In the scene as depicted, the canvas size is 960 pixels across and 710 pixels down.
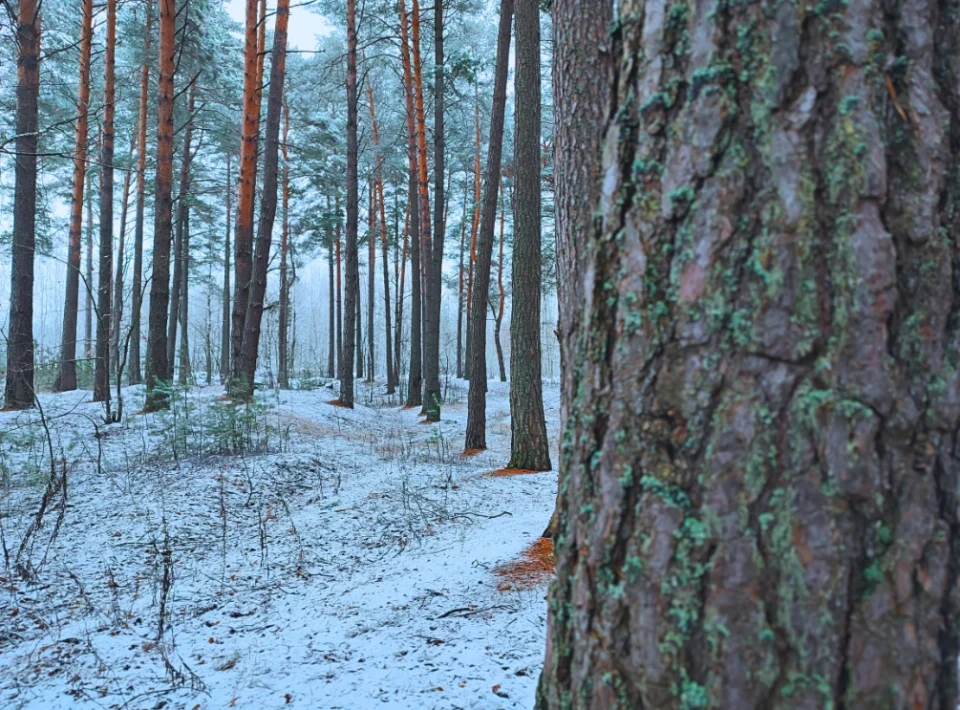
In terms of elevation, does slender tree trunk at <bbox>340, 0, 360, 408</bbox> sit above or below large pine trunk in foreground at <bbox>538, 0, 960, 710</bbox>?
above

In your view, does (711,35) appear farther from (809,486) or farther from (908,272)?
(809,486)

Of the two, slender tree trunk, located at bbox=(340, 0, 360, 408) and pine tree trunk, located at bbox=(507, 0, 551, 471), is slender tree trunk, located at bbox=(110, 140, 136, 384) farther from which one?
slender tree trunk, located at bbox=(340, 0, 360, 408)

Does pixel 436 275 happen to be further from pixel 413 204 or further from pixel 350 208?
pixel 413 204

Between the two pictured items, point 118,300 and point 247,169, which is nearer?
point 118,300

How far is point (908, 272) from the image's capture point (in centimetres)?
77

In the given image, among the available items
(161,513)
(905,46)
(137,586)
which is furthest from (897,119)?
(161,513)

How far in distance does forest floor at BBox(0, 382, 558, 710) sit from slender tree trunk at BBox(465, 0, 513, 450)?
1.59m

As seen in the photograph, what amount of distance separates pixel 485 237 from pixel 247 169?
4.46 metres

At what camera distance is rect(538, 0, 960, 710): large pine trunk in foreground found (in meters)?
0.74

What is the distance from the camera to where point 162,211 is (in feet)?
29.1

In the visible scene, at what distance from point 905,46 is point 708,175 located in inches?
12.1

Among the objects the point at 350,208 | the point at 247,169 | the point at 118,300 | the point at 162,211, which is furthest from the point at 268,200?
the point at 118,300

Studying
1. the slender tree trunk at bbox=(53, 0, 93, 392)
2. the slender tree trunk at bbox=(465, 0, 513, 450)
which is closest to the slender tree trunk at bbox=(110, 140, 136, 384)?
the slender tree trunk at bbox=(53, 0, 93, 392)

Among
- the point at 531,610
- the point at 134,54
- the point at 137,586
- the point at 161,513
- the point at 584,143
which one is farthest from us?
the point at 134,54
